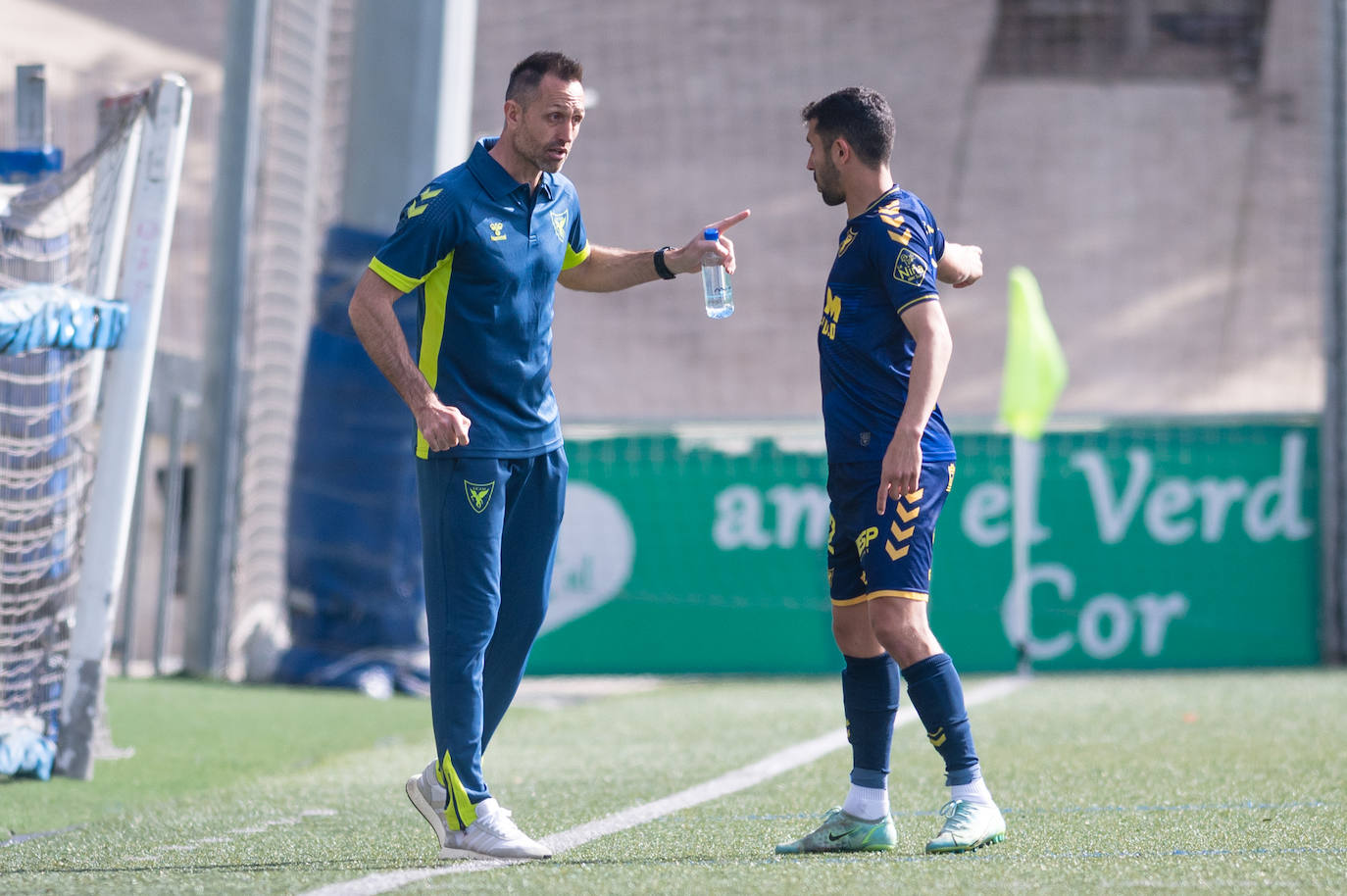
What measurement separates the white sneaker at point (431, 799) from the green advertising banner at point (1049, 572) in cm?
782

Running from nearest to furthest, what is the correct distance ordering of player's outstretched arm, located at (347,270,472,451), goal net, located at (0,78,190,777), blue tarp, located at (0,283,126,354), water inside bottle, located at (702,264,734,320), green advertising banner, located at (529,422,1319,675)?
1. player's outstretched arm, located at (347,270,472,451)
2. water inside bottle, located at (702,264,734,320)
3. blue tarp, located at (0,283,126,354)
4. goal net, located at (0,78,190,777)
5. green advertising banner, located at (529,422,1319,675)

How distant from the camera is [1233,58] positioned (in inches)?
838

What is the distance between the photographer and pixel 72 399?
6.08 m

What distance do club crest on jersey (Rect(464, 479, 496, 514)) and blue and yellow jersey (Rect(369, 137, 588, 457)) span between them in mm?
69

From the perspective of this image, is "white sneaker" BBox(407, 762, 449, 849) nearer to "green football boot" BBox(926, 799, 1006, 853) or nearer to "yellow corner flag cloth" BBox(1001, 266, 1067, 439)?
"green football boot" BBox(926, 799, 1006, 853)

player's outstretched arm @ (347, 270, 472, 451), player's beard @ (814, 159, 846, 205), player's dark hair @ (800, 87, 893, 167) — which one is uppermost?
player's dark hair @ (800, 87, 893, 167)

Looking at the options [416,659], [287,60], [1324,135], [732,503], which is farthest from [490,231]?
[1324,135]

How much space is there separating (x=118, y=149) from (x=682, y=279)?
15678 millimetres

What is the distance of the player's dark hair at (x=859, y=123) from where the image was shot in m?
4.04

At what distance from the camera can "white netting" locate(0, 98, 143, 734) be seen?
5.70 m

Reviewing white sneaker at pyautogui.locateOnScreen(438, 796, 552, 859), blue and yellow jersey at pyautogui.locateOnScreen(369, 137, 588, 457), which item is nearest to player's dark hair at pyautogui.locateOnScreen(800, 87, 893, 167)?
blue and yellow jersey at pyautogui.locateOnScreen(369, 137, 588, 457)

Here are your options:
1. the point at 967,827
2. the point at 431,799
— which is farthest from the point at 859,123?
the point at 431,799

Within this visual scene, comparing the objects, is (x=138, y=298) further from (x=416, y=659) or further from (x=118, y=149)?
(x=416, y=659)

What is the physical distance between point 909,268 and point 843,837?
128 cm
